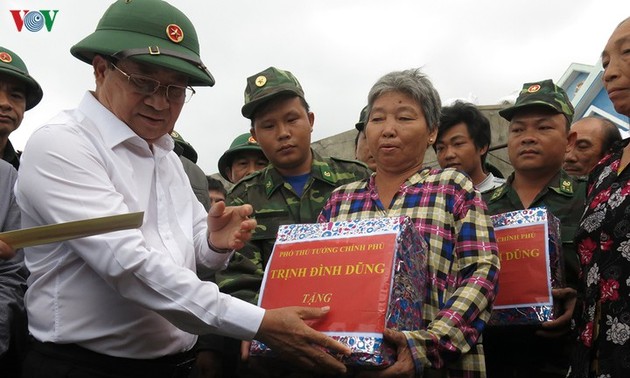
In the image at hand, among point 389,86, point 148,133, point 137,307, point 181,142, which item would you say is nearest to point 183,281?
point 137,307

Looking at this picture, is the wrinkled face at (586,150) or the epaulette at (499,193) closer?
the epaulette at (499,193)

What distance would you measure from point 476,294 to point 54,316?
148 cm

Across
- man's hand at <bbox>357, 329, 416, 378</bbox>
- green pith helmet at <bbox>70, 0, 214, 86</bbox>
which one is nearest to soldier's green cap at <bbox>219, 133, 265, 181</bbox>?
green pith helmet at <bbox>70, 0, 214, 86</bbox>

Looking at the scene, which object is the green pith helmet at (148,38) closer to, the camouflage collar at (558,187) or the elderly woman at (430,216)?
the elderly woman at (430,216)

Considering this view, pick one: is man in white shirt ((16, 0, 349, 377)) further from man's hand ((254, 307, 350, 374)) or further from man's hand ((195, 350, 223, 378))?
man's hand ((195, 350, 223, 378))

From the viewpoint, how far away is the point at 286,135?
3.85 m

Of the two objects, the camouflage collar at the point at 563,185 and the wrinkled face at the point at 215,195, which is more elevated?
the wrinkled face at the point at 215,195

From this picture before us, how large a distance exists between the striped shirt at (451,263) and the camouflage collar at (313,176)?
90 cm

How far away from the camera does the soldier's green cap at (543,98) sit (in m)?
3.88

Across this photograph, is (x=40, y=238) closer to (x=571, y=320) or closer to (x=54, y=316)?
(x=54, y=316)

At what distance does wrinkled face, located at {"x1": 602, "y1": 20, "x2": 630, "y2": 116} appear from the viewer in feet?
8.97

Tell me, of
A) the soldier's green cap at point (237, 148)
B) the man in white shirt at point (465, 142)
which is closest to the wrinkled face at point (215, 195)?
the soldier's green cap at point (237, 148)

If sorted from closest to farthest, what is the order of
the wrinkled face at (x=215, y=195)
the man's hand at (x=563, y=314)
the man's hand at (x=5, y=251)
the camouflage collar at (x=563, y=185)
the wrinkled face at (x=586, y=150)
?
1. the man's hand at (x=5, y=251)
2. the man's hand at (x=563, y=314)
3. the camouflage collar at (x=563, y=185)
4. the wrinkled face at (x=586, y=150)
5. the wrinkled face at (x=215, y=195)

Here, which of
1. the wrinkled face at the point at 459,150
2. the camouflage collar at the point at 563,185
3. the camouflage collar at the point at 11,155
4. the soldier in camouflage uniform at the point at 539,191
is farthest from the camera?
the wrinkled face at the point at 459,150
